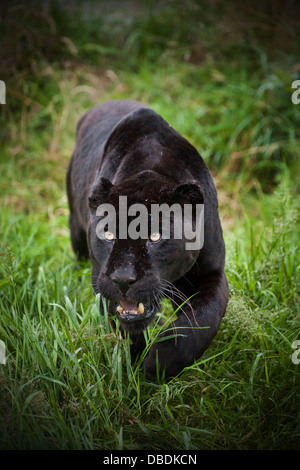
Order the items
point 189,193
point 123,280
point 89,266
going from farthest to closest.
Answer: point 89,266
point 189,193
point 123,280

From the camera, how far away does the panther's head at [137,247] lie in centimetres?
234

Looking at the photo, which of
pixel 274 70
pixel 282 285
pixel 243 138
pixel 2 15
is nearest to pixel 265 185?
pixel 243 138

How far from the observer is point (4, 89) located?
6441 millimetres

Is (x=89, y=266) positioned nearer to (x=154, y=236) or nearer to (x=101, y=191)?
(x=101, y=191)

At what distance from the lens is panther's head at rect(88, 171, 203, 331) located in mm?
2340

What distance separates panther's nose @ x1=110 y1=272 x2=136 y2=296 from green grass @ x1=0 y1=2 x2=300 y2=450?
39 centimetres

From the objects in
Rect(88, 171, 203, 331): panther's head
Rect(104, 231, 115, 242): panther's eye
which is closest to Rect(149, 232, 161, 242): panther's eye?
Rect(88, 171, 203, 331): panther's head

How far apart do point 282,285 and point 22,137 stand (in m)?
4.08

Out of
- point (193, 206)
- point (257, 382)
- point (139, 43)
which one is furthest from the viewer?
point (139, 43)

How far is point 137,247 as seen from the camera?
2359mm

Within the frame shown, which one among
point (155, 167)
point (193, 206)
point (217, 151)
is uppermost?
point (217, 151)

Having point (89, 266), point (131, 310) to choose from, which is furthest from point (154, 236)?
point (89, 266)

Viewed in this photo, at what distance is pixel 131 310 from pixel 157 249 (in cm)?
35
